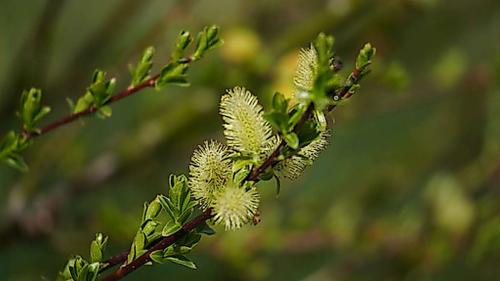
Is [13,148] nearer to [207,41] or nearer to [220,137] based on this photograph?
[207,41]

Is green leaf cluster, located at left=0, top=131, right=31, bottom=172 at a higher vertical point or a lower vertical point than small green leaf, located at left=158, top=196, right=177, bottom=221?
higher

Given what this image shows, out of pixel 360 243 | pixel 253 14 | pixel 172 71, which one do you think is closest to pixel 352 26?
pixel 253 14

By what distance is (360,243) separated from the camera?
4.65 ft

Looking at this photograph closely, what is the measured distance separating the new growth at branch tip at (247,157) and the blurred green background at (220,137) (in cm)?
71

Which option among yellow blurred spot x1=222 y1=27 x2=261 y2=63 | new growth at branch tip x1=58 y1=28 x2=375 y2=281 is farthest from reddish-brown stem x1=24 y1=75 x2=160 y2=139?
yellow blurred spot x1=222 y1=27 x2=261 y2=63

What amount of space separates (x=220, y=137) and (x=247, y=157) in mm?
1116

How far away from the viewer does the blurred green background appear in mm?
1317

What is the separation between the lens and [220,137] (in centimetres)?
154

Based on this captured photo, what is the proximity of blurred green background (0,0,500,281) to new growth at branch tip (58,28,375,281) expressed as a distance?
71cm

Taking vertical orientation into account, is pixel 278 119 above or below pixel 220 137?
below

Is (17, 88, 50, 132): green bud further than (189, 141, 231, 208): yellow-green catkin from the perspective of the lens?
Yes

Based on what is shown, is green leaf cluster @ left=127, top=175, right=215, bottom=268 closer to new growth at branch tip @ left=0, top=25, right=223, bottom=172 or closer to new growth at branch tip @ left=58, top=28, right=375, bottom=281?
new growth at branch tip @ left=58, top=28, right=375, bottom=281

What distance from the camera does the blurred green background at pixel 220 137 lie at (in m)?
1.32

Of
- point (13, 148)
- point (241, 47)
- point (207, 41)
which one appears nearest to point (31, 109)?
point (13, 148)
